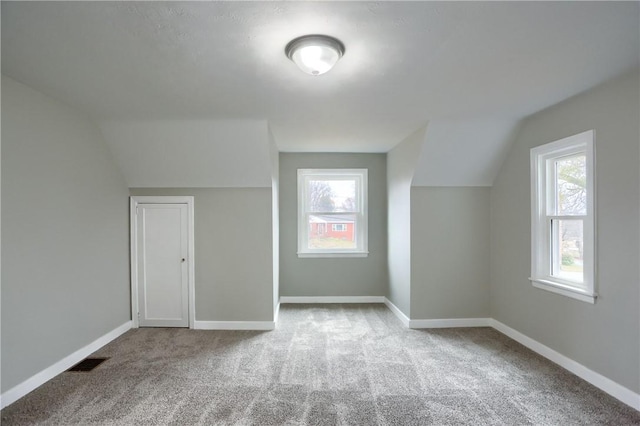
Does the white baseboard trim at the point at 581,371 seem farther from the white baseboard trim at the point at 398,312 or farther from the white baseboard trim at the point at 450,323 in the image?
the white baseboard trim at the point at 398,312

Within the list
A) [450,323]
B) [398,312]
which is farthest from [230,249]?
[450,323]

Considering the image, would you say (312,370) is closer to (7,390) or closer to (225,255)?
(225,255)

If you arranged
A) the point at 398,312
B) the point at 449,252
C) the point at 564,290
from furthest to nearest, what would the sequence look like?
1. the point at 398,312
2. the point at 449,252
3. the point at 564,290

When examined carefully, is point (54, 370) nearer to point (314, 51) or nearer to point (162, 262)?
point (162, 262)

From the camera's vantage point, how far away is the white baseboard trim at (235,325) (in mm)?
4094

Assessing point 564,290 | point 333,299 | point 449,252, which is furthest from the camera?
point 333,299

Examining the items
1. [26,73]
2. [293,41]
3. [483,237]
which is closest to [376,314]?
[483,237]

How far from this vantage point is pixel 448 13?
167cm

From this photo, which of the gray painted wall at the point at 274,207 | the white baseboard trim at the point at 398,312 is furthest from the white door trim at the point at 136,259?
the white baseboard trim at the point at 398,312

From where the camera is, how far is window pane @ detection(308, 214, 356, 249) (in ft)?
17.7

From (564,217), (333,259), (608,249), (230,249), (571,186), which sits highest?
(571,186)

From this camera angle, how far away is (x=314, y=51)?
1.94m

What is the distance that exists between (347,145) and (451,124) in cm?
158

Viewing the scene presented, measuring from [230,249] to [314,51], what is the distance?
2831mm
